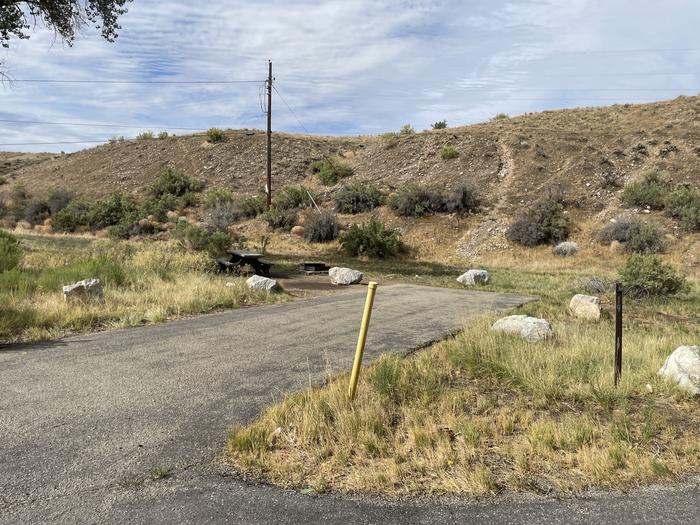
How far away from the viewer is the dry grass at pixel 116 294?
28.5 ft

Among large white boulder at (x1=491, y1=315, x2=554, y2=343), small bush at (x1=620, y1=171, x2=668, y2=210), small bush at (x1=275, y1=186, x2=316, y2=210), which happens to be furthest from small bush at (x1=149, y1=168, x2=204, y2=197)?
large white boulder at (x1=491, y1=315, x2=554, y2=343)

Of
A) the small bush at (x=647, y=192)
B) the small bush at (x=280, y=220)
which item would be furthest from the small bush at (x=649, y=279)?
the small bush at (x=280, y=220)

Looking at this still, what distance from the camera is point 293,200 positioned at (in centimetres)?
3419

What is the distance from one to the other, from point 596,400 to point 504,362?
1.19 metres

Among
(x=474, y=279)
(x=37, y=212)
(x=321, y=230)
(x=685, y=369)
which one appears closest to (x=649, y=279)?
(x=474, y=279)

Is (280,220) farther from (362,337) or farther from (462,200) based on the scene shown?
(362,337)

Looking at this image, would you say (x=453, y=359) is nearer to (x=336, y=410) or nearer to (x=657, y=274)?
(x=336, y=410)

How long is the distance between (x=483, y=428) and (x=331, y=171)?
37.1 metres

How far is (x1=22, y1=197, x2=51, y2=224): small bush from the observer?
4066 centimetres

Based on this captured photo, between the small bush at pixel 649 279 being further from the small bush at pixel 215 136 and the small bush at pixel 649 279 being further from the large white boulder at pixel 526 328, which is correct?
the small bush at pixel 215 136

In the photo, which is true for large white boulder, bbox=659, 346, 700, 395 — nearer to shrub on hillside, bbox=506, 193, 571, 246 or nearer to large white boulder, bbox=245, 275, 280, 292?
large white boulder, bbox=245, 275, 280, 292

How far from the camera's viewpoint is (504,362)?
21.4 ft

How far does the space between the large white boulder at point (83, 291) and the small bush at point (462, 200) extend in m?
23.1

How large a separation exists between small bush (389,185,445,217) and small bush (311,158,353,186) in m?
9.96
